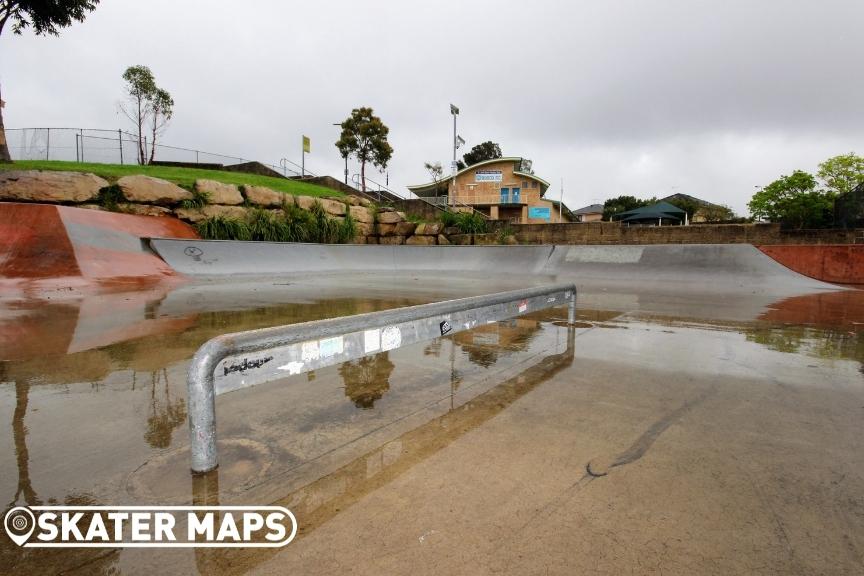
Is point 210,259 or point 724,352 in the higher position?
point 210,259

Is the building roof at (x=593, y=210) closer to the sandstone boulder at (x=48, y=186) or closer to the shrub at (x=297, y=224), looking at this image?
the shrub at (x=297, y=224)

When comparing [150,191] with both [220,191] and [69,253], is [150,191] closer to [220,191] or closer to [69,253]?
[220,191]

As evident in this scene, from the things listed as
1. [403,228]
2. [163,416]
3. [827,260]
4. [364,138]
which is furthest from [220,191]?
[364,138]

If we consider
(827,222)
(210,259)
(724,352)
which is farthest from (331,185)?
(827,222)

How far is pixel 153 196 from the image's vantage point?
1292cm

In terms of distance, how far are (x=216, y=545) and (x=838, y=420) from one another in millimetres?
3164

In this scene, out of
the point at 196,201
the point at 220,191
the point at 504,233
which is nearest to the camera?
the point at 196,201

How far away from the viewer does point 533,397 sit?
269 centimetres

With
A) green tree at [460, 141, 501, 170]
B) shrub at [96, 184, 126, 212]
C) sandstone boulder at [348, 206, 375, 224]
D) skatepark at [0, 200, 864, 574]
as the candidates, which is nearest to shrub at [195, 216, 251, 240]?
shrub at [96, 184, 126, 212]

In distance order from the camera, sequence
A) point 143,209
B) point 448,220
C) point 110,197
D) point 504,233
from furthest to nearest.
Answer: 1. point 448,220
2. point 504,233
3. point 143,209
4. point 110,197

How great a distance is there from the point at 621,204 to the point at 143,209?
71.3 meters

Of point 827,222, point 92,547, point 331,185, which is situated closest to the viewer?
point 92,547

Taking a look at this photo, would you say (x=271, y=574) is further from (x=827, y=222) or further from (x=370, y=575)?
(x=827, y=222)

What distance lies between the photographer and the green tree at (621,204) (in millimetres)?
65375
